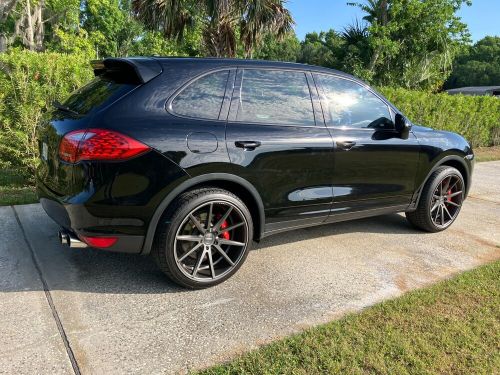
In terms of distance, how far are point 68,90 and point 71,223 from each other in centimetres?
348

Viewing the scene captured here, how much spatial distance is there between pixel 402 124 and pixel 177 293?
103 inches

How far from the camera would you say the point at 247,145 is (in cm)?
325

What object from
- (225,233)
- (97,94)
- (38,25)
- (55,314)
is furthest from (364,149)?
(38,25)

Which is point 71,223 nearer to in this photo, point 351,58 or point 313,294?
point 313,294

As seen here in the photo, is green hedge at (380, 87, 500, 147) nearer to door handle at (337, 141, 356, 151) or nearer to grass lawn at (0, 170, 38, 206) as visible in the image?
door handle at (337, 141, 356, 151)

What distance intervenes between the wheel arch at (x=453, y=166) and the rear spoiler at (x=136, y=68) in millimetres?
3007

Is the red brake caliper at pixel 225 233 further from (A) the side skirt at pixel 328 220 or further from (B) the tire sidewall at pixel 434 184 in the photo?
(B) the tire sidewall at pixel 434 184

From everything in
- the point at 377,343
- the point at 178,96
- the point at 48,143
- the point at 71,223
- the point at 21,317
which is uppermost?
the point at 178,96

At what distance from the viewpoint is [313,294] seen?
3316 mm

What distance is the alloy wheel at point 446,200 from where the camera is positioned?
4.80 metres

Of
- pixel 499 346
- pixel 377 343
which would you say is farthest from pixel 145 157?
pixel 499 346

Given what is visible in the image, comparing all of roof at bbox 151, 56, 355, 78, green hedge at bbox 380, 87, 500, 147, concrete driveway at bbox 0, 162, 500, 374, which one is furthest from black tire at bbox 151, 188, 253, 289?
green hedge at bbox 380, 87, 500, 147

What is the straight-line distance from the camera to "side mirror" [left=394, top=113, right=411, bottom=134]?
4.13m

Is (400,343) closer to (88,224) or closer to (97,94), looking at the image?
(88,224)
